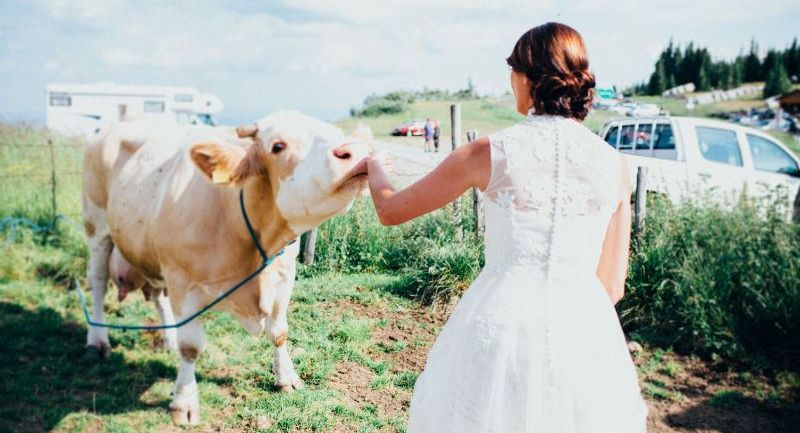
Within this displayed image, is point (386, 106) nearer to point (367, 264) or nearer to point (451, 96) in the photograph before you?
point (451, 96)

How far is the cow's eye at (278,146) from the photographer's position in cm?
303

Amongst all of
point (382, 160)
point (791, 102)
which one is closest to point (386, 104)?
point (382, 160)

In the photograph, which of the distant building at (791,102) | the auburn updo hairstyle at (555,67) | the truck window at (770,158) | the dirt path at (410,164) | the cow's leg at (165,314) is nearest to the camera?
the auburn updo hairstyle at (555,67)

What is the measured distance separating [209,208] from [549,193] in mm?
2406

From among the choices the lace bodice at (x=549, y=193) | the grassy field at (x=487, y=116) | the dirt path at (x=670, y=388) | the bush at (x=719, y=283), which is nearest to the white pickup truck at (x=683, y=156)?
the grassy field at (x=487, y=116)

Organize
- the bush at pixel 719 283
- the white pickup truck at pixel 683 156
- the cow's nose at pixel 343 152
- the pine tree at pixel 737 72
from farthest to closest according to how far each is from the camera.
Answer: the pine tree at pixel 737 72 → the white pickup truck at pixel 683 156 → the bush at pixel 719 283 → the cow's nose at pixel 343 152

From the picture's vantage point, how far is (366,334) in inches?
205

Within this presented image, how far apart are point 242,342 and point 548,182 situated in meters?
3.86

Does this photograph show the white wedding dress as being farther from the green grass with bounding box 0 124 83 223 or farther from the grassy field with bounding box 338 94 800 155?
the green grass with bounding box 0 124 83 223

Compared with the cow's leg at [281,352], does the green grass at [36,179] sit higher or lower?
higher

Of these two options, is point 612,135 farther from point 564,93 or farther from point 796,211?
point 564,93

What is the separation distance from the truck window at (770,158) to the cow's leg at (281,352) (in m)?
6.70

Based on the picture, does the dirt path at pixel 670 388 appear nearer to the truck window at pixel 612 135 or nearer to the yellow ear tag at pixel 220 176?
the yellow ear tag at pixel 220 176

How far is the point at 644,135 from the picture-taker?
6781mm
